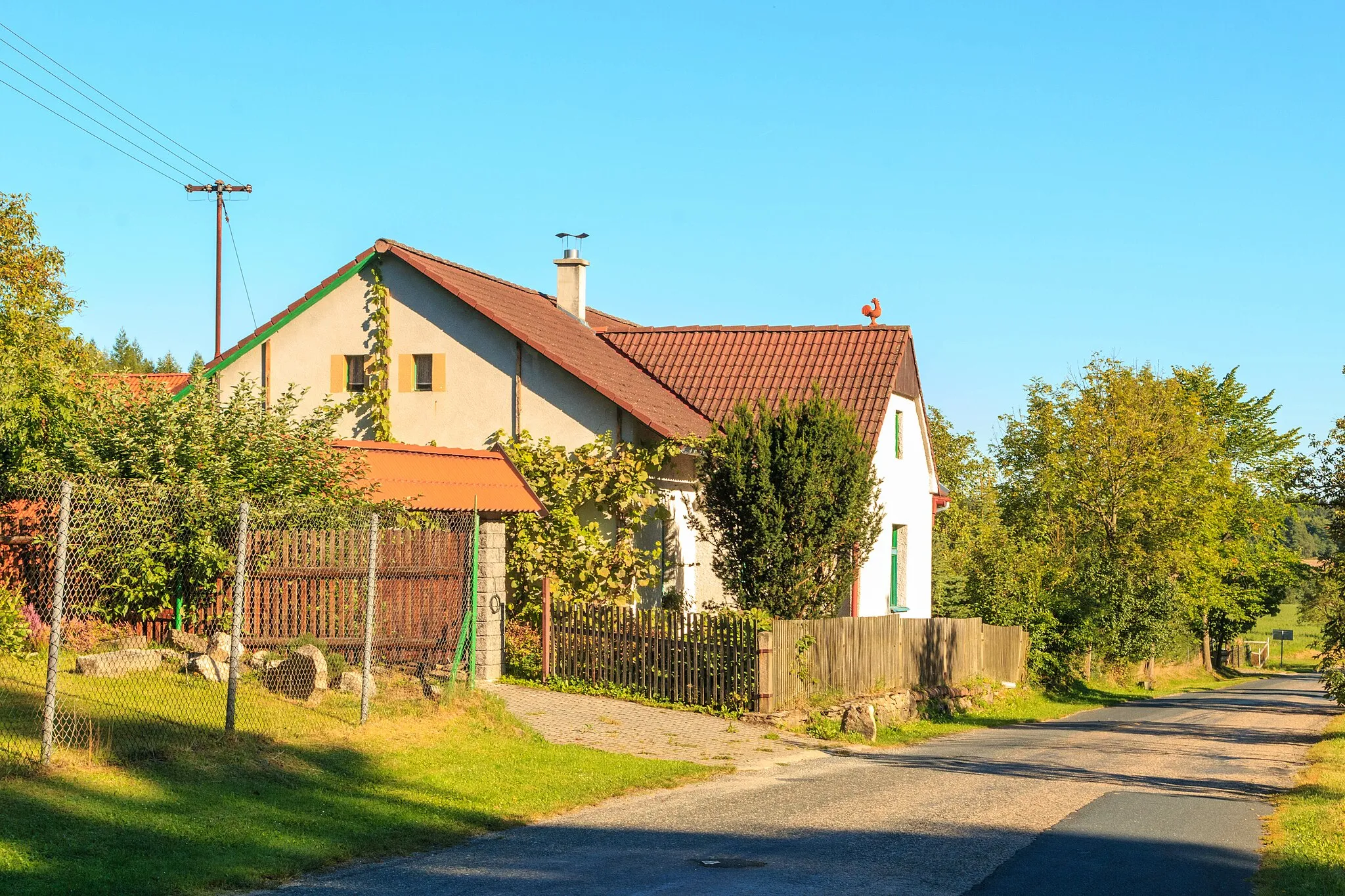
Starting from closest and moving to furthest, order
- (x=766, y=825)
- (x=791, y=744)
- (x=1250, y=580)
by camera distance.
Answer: (x=766, y=825), (x=791, y=744), (x=1250, y=580)

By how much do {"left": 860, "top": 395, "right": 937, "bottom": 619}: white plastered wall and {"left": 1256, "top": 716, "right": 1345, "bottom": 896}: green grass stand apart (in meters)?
12.5

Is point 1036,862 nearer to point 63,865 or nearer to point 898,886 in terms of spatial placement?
point 898,886

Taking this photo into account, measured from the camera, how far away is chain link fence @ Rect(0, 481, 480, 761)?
43.7ft

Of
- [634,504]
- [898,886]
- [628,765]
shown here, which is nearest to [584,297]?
[634,504]

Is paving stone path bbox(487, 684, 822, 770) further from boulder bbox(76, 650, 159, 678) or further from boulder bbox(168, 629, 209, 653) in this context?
boulder bbox(76, 650, 159, 678)

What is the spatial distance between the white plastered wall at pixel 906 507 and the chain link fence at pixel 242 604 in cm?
1193

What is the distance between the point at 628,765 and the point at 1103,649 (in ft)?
92.6

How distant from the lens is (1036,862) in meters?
9.55

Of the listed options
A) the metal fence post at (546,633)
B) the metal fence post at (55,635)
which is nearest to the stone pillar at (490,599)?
the metal fence post at (546,633)

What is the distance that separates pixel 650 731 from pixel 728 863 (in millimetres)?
7151

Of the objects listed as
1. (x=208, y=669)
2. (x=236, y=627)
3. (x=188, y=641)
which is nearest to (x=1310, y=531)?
(x=188, y=641)

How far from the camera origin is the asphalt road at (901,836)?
8672 millimetres

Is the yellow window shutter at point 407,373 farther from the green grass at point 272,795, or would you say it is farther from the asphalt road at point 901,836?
the asphalt road at point 901,836

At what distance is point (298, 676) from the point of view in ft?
45.3
